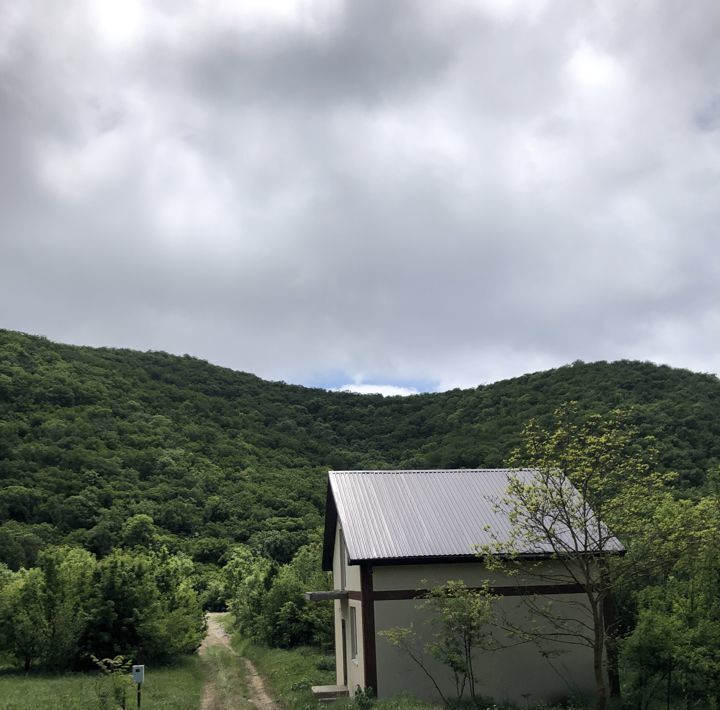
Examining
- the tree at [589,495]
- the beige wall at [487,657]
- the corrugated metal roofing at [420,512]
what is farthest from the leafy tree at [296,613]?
the tree at [589,495]

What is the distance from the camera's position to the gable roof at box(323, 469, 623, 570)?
62.7ft

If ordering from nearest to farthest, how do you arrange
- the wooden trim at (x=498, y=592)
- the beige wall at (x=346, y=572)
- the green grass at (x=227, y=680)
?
the wooden trim at (x=498, y=592) < the beige wall at (x=346, y=572) < the green grass at (x=227, y=680)

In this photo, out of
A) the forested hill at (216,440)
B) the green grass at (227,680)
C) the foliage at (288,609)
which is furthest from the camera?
the forested hill at (216,440)

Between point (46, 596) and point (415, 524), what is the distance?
14.3 metres

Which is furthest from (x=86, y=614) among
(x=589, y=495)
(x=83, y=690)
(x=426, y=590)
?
(x=589, y=495)

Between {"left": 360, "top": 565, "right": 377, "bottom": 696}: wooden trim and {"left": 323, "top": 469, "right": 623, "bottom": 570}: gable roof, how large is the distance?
2.11 ft

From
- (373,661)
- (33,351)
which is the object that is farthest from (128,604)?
(33,351)

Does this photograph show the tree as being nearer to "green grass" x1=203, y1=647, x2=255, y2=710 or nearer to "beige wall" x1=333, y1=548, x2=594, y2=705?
"beige wall" x1=333, y1=548, x2=594, y2=705

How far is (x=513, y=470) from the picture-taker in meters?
20.7

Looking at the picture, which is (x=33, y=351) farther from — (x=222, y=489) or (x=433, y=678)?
(x=433, y=678)

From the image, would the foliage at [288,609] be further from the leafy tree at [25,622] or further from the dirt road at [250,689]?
the leafy tree at [25,622]

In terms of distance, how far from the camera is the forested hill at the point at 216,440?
195ft

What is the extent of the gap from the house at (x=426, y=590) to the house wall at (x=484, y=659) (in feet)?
0.09

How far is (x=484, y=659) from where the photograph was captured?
1881cm
